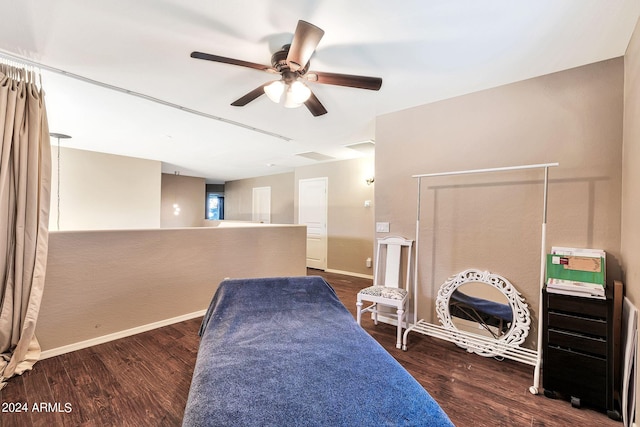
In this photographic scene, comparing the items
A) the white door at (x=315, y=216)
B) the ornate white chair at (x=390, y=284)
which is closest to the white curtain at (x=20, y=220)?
the ornate white chair at (x=390, y=284)

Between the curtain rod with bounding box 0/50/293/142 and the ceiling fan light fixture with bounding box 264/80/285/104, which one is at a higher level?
the curtain rod with bounding box 0/50/293/142

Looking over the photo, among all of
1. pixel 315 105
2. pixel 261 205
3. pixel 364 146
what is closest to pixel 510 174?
pixel 315 105

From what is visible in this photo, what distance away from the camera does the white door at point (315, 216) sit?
6.00 meters

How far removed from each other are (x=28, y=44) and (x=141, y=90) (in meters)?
0.78

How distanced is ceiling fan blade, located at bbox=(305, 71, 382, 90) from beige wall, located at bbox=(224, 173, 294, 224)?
508 cm

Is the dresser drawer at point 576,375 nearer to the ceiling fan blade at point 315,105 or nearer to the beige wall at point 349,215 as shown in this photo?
the ceiling fan blade at point 315,105

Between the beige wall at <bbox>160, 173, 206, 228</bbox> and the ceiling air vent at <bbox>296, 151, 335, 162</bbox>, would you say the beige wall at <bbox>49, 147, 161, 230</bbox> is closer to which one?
the beige wall at <bbox>160, 173, 206, 228</bbox>

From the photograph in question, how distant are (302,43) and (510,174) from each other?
2.08 metres

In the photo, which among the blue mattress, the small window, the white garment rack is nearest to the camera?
the blue mattress

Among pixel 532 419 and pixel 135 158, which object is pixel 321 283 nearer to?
pixel 532 419

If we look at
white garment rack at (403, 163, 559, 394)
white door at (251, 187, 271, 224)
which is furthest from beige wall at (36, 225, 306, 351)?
white door at (251, 187, 271, 224)

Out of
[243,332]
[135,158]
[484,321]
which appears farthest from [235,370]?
[135,158]

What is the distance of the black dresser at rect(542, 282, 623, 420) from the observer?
5.62 ft

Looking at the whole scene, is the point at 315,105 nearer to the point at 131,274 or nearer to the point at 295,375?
the point at 295,375
